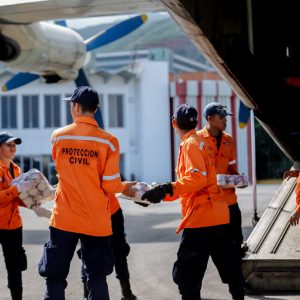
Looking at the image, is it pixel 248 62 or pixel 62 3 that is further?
pixel 62 3

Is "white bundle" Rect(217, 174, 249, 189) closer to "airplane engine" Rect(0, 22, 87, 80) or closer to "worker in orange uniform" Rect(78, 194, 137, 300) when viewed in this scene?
"worker in orange uniform" Rect(78, 194, 137, 300)

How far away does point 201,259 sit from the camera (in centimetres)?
493

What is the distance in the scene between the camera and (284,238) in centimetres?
648

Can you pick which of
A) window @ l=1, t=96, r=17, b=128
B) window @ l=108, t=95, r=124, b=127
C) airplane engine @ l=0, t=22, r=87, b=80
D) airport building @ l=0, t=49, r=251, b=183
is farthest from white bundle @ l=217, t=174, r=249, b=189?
window @ l=1, t=96, r=17, b=128

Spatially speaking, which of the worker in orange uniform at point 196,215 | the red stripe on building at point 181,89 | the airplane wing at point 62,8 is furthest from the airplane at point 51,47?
the red stripe on building at point 181,89

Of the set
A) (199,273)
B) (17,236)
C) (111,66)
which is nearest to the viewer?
(199,273)

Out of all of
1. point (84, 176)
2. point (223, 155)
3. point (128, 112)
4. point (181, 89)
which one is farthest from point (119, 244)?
point (181, 89)

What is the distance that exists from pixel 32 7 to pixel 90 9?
4.39 feet

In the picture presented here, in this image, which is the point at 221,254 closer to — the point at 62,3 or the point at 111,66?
the point at 62,3

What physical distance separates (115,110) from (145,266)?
36372mm

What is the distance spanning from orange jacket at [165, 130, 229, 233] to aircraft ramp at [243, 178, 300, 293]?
52.0 inches

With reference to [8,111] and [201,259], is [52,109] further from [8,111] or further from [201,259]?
[201,259]

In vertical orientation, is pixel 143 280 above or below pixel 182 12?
below

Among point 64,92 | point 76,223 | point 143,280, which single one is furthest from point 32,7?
point 64,92
